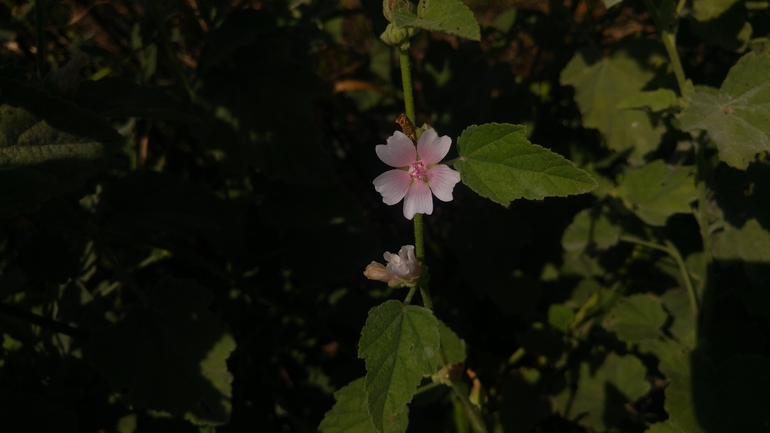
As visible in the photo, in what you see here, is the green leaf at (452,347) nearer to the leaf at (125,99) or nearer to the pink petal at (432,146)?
the pink petal at (432,146)

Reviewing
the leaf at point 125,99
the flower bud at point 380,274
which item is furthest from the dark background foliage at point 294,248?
the flower bud at point 380,274

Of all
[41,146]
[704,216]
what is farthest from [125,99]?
[704,216]

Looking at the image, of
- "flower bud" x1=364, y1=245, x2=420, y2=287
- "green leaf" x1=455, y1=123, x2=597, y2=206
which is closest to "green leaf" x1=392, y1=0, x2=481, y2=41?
"green leaf" x1=455, y1=123, x2=597, y2=206

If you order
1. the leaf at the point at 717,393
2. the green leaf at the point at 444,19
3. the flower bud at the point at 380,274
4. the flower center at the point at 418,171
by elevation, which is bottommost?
the leaf at the point at 717,393

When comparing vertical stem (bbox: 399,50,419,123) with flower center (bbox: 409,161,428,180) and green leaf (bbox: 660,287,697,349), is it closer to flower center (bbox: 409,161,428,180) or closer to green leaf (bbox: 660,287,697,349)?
flower center (bbox: 409,161,428,180)

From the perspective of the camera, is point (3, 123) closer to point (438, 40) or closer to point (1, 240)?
point (1, 240)

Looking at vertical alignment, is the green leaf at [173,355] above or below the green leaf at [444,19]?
below

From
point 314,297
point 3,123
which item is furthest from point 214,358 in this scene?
point 3,123
